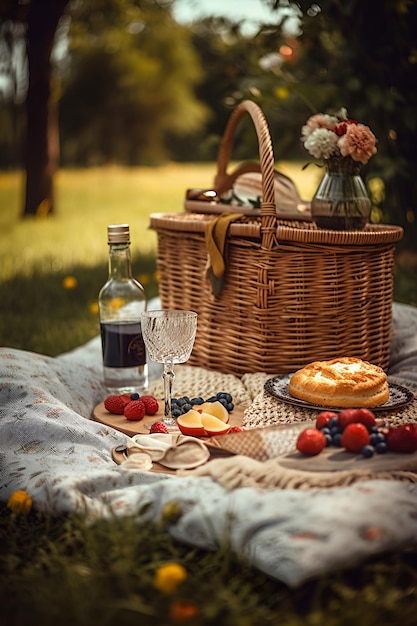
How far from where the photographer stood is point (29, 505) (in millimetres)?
1959

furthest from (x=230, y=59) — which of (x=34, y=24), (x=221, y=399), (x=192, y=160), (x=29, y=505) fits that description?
(x=192, y=160)

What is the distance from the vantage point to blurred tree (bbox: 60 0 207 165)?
21.0 metres

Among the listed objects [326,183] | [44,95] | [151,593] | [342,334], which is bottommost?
[151,593]

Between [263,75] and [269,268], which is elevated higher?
[263,75]

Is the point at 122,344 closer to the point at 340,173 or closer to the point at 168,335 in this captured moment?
the point at 168,335

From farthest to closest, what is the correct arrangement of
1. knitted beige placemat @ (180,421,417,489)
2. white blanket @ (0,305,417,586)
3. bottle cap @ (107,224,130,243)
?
bottle cap @ (107,224,130,243) < knitted beige placemat @ (180,421,417,489) < white blanket @ (0,305,417,586)

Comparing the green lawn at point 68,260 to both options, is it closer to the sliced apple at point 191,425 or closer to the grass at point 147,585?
the sliced apple at point 191,425

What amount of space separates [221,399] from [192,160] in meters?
22.2

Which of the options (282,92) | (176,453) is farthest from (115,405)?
(282,92)

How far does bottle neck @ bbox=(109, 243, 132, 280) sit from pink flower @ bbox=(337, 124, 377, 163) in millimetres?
886

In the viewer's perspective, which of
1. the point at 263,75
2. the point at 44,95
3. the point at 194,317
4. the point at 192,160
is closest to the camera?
the point at 194,317

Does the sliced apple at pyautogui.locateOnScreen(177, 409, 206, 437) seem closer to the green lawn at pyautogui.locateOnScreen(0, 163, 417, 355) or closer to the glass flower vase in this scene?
the glass flower vase

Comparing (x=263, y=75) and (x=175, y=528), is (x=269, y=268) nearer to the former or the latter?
(x=175, y=528)

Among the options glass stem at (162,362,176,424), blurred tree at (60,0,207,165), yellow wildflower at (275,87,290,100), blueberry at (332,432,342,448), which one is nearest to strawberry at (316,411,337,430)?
blueberry at (332,432,342,448)
